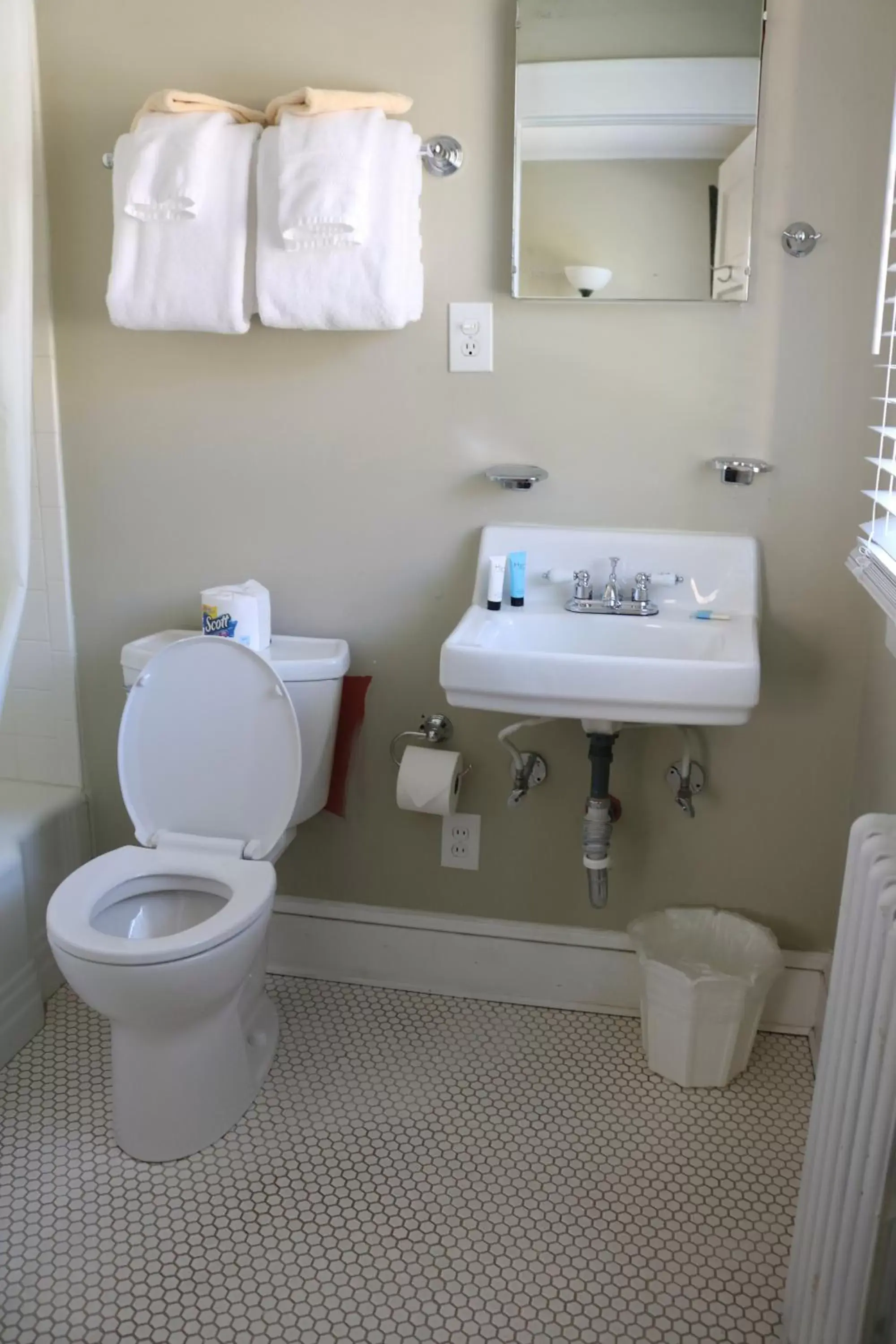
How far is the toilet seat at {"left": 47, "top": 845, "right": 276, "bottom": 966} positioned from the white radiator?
922 mm

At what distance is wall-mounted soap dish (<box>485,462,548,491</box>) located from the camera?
201 cm

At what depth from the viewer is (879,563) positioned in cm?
158

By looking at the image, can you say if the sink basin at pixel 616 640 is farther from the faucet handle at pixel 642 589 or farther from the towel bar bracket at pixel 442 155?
the towel bar bracket at pixel 442 155

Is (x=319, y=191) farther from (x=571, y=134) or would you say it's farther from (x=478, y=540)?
(x=478, y=540)

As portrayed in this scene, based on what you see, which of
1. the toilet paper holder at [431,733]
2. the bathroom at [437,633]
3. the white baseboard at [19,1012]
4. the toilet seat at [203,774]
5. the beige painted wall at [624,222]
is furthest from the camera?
the toilet paper holder at [431,733]

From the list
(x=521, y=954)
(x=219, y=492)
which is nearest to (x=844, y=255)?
(x=219, y=492)

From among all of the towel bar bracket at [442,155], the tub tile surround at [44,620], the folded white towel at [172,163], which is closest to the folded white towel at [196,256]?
the folded white towel at [172,163]

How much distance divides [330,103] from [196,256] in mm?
337

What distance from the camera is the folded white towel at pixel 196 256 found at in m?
1.91

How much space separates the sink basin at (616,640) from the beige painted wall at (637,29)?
2.61 ft

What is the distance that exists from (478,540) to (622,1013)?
1.01 m

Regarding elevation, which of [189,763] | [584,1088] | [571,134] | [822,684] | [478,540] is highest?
[571,134]

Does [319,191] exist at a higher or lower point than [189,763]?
higher

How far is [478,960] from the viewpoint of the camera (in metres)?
2.33
